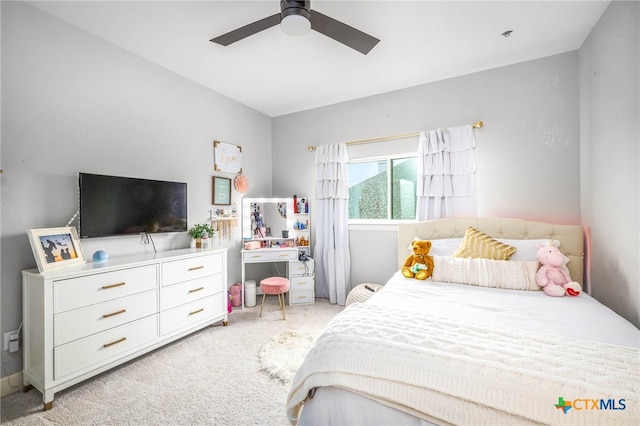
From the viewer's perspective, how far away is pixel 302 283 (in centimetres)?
368

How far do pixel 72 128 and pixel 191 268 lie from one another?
4.98ft

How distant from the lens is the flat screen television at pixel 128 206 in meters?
2.22

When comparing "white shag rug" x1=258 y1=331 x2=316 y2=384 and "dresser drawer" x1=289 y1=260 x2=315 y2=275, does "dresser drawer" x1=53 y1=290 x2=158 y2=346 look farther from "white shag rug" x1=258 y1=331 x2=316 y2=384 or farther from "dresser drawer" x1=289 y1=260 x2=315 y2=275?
"dresser drawer" x1=289 y1=260 x2=315 y2=275

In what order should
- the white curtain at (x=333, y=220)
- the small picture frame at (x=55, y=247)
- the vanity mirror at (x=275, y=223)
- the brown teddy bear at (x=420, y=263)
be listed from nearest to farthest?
the small picture frame at (x=55, y=247)
the brown teddy bear at (x=420, y=263)
the white curtain at (x=333, y=220)
the vanity mirror at (x=275, y=223)

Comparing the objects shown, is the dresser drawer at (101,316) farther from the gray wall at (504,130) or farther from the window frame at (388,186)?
the window frame at (388,186)

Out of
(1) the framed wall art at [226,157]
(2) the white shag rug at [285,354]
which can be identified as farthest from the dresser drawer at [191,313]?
(1) the framed wall art at [226,157]

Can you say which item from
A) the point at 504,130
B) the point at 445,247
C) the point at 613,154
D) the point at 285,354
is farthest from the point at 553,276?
the point at 285,354

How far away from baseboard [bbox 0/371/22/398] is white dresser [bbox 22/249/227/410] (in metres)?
0.07

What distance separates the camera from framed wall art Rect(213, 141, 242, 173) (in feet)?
11.5

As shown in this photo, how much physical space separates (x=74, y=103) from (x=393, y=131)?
321cm

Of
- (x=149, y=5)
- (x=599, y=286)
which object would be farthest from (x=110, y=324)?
(x=599, y=286)

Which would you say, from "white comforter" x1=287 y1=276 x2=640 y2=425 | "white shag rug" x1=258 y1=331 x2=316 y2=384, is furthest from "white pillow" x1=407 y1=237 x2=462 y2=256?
"white shag rug" x1=258 y1=331 x2=316 y2=384

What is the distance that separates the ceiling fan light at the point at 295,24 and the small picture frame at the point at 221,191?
7.11 feet

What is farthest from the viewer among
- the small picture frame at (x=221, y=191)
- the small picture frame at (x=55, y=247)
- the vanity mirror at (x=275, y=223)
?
the vanity mirror at (x=275, y=223)
